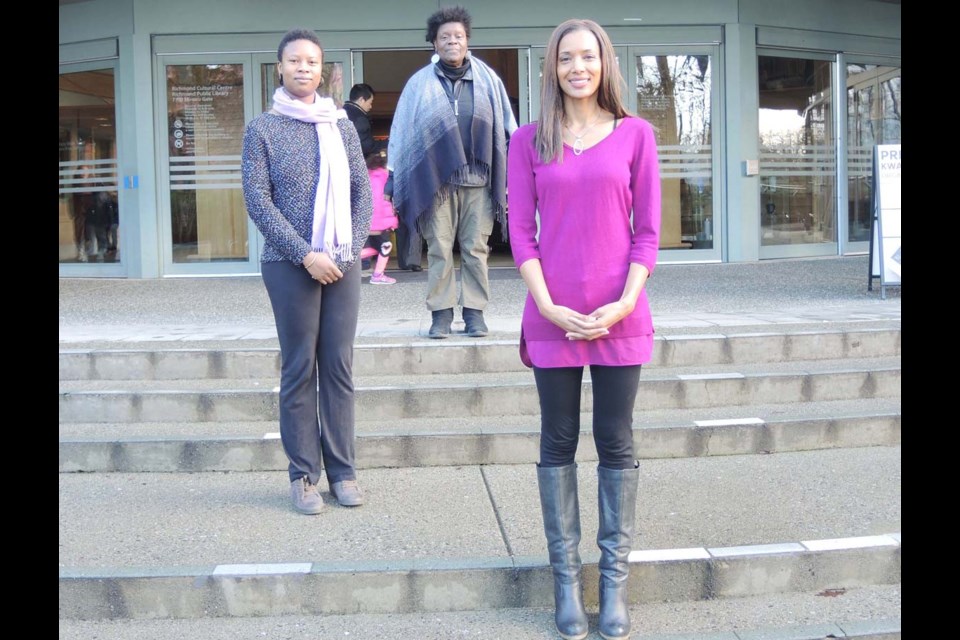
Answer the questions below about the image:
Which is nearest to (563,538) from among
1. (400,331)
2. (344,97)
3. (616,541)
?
(616,541)

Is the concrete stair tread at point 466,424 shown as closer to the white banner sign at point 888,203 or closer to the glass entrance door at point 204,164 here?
the white banner sign at point 888,203

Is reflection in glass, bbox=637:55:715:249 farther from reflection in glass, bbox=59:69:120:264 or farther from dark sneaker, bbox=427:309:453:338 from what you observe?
dark sneaker, bbox=427:309:453:338

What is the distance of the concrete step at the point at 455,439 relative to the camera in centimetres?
521

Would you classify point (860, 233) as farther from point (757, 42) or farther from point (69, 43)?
point (69, 43)

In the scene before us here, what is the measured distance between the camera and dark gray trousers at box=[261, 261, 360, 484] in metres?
4.41

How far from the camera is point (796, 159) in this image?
42.4 ft

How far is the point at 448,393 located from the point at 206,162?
734 cm

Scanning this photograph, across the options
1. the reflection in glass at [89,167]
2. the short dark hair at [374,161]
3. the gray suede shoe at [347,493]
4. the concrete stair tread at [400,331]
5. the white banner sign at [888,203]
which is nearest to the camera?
the gray suede shoe at [347,493]

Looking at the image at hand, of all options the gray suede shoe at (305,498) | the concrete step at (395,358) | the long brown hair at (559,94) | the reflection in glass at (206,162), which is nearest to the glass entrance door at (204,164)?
the reflection in glass at (206,162)

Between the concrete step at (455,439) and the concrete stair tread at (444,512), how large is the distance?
2.8 inches

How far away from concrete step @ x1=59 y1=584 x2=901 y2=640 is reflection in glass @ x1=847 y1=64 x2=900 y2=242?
10.4 m

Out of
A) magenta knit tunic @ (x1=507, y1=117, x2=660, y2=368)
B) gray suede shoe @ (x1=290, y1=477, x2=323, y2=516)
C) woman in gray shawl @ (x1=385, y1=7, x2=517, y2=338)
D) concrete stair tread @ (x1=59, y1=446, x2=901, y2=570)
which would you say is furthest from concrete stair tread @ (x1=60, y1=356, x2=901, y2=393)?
magenta knit tunic @ (x1=507, y1=117, x2=660, y2=368)
